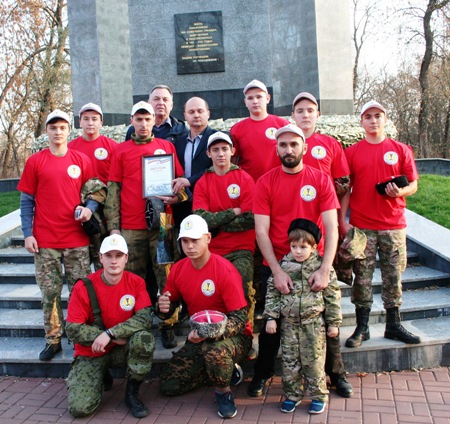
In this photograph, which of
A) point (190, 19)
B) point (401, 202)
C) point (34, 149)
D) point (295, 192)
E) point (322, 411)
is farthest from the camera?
point (190, 19)

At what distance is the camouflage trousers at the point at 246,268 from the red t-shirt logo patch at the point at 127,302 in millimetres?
936

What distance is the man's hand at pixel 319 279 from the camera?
3992mm

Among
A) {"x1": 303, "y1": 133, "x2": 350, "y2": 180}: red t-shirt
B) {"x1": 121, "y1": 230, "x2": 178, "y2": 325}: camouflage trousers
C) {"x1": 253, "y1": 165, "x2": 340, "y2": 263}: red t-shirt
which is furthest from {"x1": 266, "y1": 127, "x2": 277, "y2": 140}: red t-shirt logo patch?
{"x1": 121, "y1": 230, "x2": 178, "y2": 325}: camouflage trousers

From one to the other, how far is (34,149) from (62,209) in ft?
14.5

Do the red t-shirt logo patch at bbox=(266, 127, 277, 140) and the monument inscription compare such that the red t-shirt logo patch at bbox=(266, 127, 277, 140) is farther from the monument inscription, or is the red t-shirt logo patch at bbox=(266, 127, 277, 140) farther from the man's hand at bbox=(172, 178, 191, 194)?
the monument inscription

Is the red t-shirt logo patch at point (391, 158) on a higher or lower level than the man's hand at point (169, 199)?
higher

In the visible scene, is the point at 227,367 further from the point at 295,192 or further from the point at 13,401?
the point at 13,401

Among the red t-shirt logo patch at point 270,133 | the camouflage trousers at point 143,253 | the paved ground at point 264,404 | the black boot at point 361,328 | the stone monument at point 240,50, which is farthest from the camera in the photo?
the stone monument at point 240,50

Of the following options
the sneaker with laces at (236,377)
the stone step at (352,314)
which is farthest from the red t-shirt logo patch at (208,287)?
the stone step at (352,314)

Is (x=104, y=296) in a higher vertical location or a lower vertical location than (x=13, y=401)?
higher

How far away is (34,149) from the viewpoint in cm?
875

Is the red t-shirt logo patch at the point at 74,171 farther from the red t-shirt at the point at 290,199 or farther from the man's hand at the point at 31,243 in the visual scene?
the red t-shirt at the point at 290,199

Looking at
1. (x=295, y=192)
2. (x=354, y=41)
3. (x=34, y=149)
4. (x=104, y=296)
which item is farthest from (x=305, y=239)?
(x=354, y=41)

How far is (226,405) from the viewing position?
4004 mm
